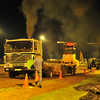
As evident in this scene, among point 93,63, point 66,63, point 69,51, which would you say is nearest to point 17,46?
point 66,63

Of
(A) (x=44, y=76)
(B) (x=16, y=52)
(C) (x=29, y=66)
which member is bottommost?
(A) (x=44, y=76)

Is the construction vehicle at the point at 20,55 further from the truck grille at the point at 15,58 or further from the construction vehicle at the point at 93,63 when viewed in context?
the construction vehicle at the point at 93,63

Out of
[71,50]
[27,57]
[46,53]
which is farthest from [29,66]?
[46,53]

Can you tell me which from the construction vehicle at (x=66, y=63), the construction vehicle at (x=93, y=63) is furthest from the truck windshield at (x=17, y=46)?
the construction vehicle at (x=93, y=63)

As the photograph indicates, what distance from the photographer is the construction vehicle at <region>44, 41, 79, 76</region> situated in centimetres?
1711

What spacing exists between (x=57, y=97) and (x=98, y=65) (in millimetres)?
24505

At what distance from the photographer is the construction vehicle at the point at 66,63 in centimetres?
1711

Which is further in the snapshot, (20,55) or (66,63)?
(66,63)

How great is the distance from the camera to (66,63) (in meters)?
20.4

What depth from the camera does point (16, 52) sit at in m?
15.3

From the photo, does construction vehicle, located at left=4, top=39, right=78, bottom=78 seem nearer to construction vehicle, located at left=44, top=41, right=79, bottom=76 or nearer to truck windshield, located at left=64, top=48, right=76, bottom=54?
construction vehicle, located at left=44, top=41, right=79, bottom=76

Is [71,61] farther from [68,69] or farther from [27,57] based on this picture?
[27,57]

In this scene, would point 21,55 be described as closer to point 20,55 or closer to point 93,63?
point 20,55

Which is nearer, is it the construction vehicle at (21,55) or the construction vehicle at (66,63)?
the construction vehicle at (21,55)
